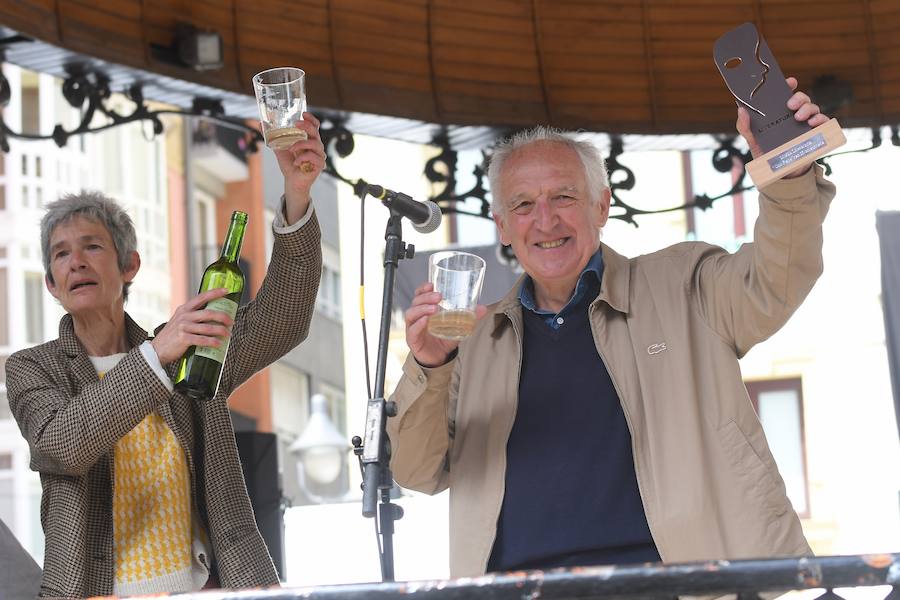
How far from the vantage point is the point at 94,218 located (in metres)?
3.05

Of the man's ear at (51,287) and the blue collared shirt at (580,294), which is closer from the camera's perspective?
the blue collared shirt at (580,294)

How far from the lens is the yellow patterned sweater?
280 centimetres

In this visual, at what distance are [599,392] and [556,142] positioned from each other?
0.59 meters

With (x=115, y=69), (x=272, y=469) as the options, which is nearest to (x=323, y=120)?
(x=115, y=69)

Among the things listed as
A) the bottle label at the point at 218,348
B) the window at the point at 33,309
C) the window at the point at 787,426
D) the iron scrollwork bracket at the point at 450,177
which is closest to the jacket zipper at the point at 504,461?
the bottle label at the point at 218,348

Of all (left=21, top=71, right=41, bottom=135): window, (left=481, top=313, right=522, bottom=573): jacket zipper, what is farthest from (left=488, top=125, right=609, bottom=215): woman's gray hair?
(left=21, top=71, right=41, bottom=135): window

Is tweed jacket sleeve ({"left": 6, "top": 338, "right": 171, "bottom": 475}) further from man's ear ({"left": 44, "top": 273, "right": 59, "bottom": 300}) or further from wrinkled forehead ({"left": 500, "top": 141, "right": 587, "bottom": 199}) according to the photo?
wrinkled forehead ({"left": 500, "top": 141, "right": 587, "bottom": 199})

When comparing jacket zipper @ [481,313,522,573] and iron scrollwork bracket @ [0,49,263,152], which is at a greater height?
iron scrollwork bracket @ [0,49,263,152]

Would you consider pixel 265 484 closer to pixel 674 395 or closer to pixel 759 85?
pixel 674 395

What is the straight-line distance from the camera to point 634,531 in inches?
101

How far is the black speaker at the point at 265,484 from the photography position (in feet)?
17.3

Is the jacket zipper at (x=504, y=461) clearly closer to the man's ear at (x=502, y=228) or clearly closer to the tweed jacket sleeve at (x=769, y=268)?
the man's ear at (x=502, y=228)

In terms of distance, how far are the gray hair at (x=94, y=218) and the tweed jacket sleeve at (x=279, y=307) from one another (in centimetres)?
29

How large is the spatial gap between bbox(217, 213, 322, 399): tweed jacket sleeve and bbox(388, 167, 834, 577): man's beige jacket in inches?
15.4
